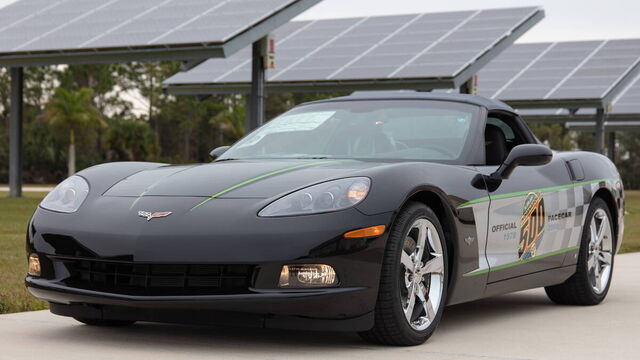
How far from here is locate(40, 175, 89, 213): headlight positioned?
5344 millimetres

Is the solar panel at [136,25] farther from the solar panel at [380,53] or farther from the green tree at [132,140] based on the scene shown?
the green tree at [132,140]

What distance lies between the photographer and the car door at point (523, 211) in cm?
609

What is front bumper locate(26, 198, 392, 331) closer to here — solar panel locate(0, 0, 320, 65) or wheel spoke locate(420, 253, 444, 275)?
wheel spoke locate(420, 253, 444, 275)

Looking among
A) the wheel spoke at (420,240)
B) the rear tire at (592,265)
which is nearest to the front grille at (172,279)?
the wheel spoke at (420,240)

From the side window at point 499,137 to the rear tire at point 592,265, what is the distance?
763mm

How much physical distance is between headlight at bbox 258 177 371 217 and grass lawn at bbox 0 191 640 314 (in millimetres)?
2286

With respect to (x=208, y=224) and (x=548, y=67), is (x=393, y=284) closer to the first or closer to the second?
(x=208, y=224)

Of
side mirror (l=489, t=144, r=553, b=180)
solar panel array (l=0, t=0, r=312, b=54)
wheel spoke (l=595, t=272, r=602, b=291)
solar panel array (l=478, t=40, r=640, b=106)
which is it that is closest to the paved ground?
wheel spoke (l=595, t=272, r=602, b=291)

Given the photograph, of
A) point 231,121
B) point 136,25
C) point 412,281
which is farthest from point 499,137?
point 231,121

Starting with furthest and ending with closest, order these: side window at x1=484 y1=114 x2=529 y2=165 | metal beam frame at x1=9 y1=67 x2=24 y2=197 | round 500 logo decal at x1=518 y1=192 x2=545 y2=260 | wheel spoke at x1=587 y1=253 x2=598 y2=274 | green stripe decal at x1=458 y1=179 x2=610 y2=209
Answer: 1. metal beam frame at x1=9 y1=67 x2=24 y2=197
2. wheel spoke at x1=587 y1=253 x2=598 y2=274
3. side window at x1=484 y1=114 x2=529 y2=165
4. round 500 logo decal at x1=518 y1=192 x2=545 y2=260
5. green stripe decal at x1=458 y1=179 x2=610 y2=209

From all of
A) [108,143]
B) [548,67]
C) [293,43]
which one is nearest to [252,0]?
[293,43]

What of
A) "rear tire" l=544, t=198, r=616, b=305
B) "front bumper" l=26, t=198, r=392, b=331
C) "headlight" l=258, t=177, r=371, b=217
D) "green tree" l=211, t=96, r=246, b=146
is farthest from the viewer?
"green tree" l=211, t=96, r=246, b=146

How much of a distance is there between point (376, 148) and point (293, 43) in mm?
21081

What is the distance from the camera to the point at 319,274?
488 centimetres
